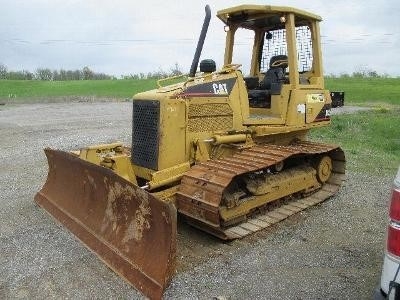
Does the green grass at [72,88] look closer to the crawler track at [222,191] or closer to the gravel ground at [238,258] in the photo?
the gravel ground at [238,258]

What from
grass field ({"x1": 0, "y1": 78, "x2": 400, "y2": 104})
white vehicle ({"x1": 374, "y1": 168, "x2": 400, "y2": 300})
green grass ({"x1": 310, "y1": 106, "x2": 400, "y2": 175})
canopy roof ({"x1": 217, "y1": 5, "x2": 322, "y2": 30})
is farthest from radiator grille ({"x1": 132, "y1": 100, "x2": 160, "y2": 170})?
grass field ({"x1": 0, "y1": 78, "x2": 400, "y2": 104})

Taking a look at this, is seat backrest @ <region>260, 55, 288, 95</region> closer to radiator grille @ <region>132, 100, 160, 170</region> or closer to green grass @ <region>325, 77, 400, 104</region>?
radiator grille @ <region>132, 100, 160, 170</region>

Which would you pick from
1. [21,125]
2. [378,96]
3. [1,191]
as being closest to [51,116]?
[21,125]

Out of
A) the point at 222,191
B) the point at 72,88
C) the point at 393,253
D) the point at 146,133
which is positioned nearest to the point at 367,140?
the point at 146,133

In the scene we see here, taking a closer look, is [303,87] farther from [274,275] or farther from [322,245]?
[274,275]

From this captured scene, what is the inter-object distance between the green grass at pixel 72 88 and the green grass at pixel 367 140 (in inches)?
678

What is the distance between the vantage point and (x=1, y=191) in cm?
736

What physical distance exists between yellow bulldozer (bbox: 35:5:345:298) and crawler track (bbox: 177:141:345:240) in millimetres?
14

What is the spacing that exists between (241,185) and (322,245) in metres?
1.23

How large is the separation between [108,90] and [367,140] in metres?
23.0

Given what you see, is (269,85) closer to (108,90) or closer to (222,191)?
(222,191)

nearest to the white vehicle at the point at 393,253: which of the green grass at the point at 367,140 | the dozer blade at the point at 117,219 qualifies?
the dozer blade at the point at 117,219

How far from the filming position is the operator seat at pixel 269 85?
680cm

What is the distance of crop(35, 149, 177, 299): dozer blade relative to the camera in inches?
164
